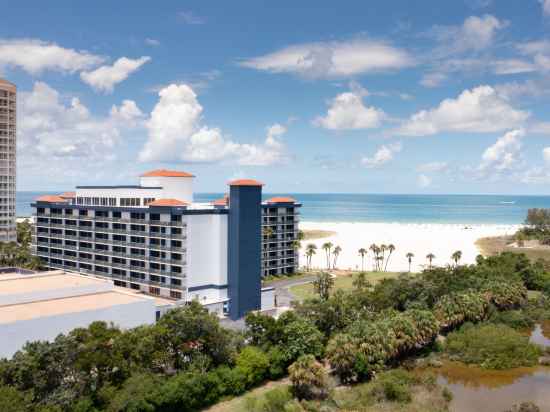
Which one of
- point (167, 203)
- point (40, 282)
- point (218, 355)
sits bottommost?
point (218, 355)

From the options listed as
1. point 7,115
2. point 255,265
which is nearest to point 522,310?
point 255,265

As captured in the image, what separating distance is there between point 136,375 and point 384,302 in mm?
35614

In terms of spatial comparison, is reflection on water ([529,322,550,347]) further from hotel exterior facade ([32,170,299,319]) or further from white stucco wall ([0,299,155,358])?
white stucco wall ([0,299,155,358])

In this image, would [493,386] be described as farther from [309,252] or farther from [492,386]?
[309,252]

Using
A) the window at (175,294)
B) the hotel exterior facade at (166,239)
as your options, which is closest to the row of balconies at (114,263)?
the hotel exterior facade at (166,239)

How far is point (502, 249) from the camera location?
14088cm

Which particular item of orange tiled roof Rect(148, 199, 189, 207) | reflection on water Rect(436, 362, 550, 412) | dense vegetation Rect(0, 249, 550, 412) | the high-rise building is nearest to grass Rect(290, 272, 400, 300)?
dense vegetation Rect(0, 249, 550, 412)

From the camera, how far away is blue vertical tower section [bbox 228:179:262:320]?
228 ft

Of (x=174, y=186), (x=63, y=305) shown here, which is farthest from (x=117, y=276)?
(x=63, y=305)

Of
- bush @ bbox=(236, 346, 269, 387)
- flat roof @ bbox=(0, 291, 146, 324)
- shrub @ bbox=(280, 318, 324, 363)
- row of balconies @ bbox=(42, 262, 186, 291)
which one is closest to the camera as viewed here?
flat roof @ bbox=(0, 291, 146, 324)

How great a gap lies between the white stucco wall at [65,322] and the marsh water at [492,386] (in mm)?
30879

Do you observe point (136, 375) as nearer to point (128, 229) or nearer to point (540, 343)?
point (128, 229)

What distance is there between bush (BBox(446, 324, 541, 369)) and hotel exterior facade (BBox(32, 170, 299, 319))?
86.8 ft

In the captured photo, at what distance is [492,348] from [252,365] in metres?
27.1
